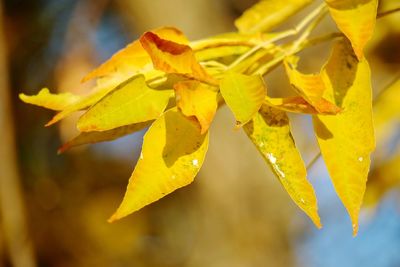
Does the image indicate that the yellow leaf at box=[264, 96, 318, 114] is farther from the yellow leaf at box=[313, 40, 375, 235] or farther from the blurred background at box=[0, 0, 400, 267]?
the blurred background at box=[0, 0, 400, 267]

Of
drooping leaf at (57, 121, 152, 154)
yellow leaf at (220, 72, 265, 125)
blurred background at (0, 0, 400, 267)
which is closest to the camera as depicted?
yellow leaf at (220, 72, 265, 125)

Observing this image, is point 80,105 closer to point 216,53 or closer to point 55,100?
point 55,100

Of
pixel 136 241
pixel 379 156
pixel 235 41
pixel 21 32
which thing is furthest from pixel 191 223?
pixel 235 41

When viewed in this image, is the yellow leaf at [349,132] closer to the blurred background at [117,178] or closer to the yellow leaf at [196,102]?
the yellow leaf at [196,102]

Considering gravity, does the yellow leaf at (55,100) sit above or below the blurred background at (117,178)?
above

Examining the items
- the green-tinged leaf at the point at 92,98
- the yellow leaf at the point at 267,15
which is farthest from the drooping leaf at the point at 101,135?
the yellow leaf at the point at 267,15

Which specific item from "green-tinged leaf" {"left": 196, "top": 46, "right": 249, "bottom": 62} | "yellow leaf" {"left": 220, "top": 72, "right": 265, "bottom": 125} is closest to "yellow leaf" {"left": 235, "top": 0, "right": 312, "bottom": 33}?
"green-tinged leaf" {"left": 196, "top": 46, "right": 249, "bottom": 62}
